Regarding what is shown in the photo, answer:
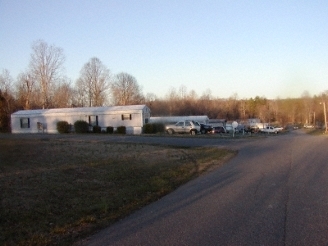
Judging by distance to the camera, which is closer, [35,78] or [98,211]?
[98,211]

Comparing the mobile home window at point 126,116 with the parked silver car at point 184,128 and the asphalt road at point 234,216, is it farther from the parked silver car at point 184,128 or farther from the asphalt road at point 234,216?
the asphalt road at point 234,216

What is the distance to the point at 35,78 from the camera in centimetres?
7269

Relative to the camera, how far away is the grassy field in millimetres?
7102

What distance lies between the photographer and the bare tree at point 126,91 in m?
95.1

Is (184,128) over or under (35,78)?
under

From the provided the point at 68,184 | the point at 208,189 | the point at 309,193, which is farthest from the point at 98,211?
the point at 309,193

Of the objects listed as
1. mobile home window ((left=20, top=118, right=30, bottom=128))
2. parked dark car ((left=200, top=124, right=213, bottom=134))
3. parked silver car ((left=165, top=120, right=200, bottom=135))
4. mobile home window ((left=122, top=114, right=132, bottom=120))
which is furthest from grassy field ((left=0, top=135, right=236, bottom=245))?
mobile home window ((left=20, top=118, right=30, bottom=128))

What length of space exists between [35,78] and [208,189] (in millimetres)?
67033

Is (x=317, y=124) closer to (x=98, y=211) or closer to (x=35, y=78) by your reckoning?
(x=35, y=78)

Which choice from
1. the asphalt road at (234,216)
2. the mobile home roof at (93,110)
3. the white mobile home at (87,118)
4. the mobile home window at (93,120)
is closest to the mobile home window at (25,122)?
the white mobile home at (87,118)

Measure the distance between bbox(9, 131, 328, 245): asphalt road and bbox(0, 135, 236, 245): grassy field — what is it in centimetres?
63

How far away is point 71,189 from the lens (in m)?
10.5

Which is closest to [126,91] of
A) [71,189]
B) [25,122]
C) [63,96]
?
[63,96]

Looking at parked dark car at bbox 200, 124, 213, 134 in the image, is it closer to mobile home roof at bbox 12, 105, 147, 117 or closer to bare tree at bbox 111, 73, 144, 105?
mobile home roof at bbox 12, 105, 147, 117
